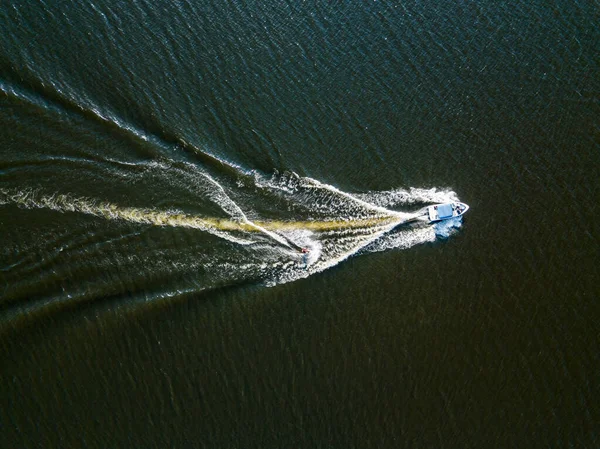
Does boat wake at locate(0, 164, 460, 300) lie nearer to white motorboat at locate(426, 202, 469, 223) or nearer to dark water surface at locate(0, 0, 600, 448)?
dark water surface at locate(0, 0, 600, 448)

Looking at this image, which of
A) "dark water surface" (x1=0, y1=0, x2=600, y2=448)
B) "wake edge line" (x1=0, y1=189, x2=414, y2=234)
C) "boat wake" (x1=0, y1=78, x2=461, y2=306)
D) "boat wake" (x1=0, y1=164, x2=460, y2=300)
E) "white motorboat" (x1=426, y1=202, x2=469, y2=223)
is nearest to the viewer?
"dark water surface" (x1=0, y1=0, x2=600, y2=448)

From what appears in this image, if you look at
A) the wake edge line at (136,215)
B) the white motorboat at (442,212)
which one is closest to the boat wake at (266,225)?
the wake edge line at (136,215)

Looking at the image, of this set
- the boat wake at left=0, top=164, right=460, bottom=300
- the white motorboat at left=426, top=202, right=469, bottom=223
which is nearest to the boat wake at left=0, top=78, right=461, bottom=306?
the boat wake at left=0, top=164, right=460, bottom=300

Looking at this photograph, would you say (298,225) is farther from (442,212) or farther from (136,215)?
(136,215)

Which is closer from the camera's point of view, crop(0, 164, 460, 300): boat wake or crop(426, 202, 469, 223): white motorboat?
crop(0, 164, 460, 300): boat wake

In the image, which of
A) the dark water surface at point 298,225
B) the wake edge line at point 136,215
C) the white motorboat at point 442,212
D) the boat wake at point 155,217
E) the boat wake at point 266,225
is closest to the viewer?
the dark water surface at point 298,225

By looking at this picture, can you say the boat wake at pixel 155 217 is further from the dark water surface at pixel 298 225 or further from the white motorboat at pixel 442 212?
the white motorboat at pixel 442 212

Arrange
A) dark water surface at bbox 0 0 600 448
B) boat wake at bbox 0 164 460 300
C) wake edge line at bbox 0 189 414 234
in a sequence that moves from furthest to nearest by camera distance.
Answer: wake edge line at bbox 0 189 414 234 < boat wake at bbox 0 164 460 300 < dark water surface at bbox 0 0 600 448

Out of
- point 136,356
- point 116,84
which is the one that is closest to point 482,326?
point 136,356

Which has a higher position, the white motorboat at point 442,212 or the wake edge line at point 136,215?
the wake edge line at point 136,215
